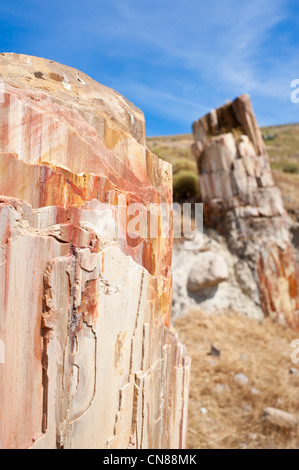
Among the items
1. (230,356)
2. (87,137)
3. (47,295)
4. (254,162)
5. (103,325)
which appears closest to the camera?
(47,295)

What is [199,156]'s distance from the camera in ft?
22.1

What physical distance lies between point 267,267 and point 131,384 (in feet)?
16.1

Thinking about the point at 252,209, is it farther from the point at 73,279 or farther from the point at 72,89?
the point at 73,279

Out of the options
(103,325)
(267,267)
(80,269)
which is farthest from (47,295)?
(267,267)

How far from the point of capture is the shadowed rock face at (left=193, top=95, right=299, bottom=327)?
6.04 meters

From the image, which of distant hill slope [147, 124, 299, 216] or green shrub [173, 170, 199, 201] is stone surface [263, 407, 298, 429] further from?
green shrub [173, 170, 199, 201]

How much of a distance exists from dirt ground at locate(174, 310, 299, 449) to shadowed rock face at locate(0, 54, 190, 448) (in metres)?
1.87

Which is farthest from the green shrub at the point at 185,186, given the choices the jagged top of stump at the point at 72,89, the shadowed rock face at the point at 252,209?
the jagged top of stump at the point at 72,89

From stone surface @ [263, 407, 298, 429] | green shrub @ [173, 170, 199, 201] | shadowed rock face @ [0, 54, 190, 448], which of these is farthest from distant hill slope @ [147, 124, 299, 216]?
shadowed rock face @ [0, 54, 190, 448]

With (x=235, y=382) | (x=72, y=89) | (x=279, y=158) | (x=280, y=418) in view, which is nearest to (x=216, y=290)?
(x=235, y=382)

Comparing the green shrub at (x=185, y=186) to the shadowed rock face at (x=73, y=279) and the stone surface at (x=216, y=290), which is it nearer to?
the stone surface at (x=216, y=290)

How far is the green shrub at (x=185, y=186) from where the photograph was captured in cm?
835

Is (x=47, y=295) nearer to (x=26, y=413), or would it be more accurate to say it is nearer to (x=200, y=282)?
(x=26, y=413)

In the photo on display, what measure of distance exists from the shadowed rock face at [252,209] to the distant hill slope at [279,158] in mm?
1478
